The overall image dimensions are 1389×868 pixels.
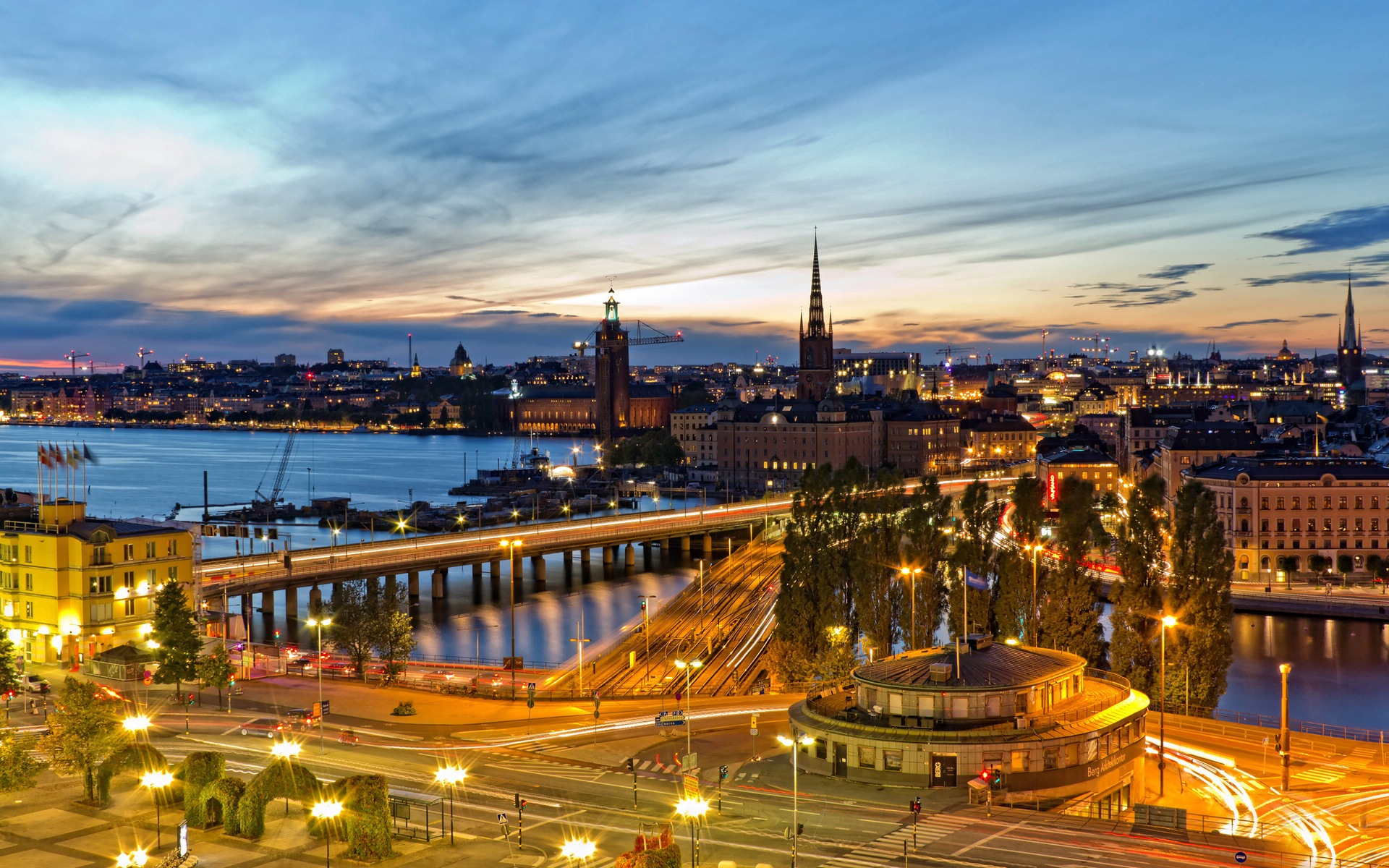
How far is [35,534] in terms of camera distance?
27047mm

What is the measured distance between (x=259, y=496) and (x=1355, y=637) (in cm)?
7866

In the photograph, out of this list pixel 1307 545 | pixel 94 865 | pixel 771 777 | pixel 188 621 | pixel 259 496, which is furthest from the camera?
pixel 259 496

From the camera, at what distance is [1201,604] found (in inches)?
1025

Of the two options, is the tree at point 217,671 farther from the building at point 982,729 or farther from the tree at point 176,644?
the building at point 982,729

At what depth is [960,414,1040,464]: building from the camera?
114312 millimetres

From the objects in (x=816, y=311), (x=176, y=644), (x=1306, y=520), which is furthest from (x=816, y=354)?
(x=176, y=644)

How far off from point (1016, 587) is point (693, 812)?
1498cm

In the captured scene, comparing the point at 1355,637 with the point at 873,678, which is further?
the point at 1355,637

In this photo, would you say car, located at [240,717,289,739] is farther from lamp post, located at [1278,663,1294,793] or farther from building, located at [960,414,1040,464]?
building, located at [960,414,1040,464]

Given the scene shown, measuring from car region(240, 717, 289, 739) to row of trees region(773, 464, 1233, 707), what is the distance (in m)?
10.8

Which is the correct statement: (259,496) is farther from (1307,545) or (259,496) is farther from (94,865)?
(94,865)

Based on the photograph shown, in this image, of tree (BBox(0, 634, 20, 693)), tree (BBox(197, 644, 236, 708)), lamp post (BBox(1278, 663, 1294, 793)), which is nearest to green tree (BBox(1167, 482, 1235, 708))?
lamp post (BBox(1278, 663, 1294, 793))

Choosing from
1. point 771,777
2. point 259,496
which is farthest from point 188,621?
point 259,496

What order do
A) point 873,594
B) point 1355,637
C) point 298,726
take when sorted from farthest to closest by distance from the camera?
point 1355,637 → point 873,594 → point 298,726
